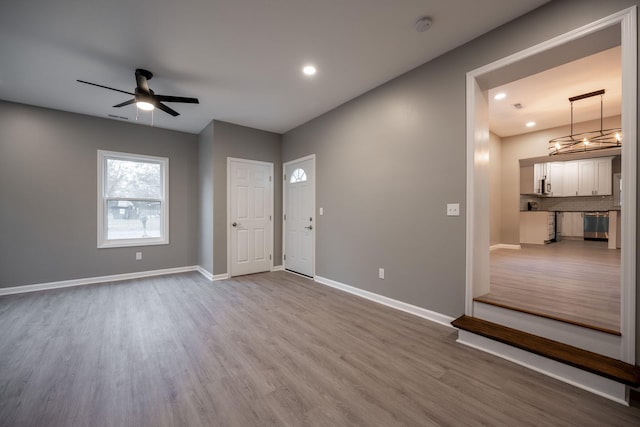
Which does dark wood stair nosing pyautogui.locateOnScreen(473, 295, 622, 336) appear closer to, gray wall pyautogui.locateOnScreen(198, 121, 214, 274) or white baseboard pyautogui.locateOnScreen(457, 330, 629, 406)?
white baseboard pyautogui.locateOnScreen(457, 330, 629, 406)

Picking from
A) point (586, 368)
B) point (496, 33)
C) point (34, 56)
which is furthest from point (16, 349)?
point (496, 33)

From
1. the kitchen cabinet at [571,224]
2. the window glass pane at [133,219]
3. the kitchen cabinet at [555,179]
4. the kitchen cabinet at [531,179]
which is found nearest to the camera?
the window glass pane at [133,219]

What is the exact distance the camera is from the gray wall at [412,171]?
2.44 m

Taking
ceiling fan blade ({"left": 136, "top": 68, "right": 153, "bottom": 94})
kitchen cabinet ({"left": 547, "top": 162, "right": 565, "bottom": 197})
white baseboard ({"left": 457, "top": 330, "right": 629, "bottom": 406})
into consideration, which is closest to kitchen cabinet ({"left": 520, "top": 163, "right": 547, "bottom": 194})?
kitchen cabinet ({"left": 547, "top": 162, "right": 565, "bottom": 197})

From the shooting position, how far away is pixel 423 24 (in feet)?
7.59

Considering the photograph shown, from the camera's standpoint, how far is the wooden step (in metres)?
1.65

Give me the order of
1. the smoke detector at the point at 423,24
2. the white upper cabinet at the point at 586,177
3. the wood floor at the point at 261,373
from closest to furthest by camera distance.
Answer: the wood floor at the point at 261,373
the smoke detector at the point at 423,24
the white upper cabinet at the point at 586,177

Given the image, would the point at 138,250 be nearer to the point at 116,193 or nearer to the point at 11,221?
the point at 116,193

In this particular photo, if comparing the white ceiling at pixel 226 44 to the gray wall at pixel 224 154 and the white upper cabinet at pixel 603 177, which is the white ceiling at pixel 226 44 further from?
the white upper cabinet at pixel 603 177

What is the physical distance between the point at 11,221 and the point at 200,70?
3822mm

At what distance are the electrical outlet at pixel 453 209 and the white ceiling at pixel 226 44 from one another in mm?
1638

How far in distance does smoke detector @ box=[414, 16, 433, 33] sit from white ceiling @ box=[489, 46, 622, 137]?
196 centimetres

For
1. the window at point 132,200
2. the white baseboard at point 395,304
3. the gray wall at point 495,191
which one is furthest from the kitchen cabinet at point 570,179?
the window at point 132,200

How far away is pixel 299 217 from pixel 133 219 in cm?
315
